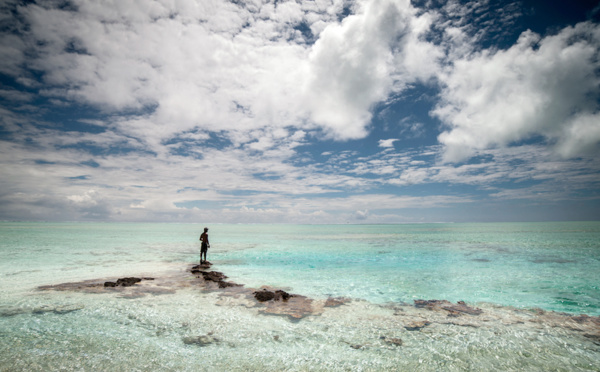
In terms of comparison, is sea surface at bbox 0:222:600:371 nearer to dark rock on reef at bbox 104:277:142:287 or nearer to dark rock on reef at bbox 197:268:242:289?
dark rock on reef at bbox 104:277:142:287

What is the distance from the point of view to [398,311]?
36.0ft

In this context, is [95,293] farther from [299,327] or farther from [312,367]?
[312,367]

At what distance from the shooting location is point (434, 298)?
13.2 meters

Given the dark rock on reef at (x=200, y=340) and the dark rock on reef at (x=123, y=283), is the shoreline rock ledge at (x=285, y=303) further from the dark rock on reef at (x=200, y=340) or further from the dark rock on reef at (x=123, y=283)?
the dark rock on reef at (x=123, y=283)

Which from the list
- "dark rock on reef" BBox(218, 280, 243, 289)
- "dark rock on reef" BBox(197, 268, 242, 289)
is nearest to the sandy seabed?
"dark rock on reef" BBox(218, 280, 243, 289)

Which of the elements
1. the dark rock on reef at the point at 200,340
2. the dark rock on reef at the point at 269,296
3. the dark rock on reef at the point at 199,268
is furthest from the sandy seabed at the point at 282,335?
the dark rock on reef at the point at 199,268

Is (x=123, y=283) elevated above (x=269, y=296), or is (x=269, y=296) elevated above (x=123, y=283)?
(x=123, y=283)

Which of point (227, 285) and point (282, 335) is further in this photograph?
point (227, 285)

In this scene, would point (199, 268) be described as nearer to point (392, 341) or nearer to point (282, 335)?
point (282, 335)

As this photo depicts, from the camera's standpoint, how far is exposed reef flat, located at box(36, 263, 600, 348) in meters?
9.20

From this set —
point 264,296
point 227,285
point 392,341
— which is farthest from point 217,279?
point 392,341

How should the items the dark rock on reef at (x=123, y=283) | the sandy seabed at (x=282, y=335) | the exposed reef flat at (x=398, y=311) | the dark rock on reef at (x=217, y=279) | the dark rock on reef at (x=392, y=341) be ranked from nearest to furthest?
the sandy seabed at (x=282, y=335) < the dark rock on reef at (x=392, y=341) < the exposed reef flat at (x=398, y=311) < the dark rock on reef at (x=123, y=283) < the dark rock on reef at (x=217, y=279)

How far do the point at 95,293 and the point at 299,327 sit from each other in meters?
10.3

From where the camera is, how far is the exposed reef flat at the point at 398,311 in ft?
30.2
